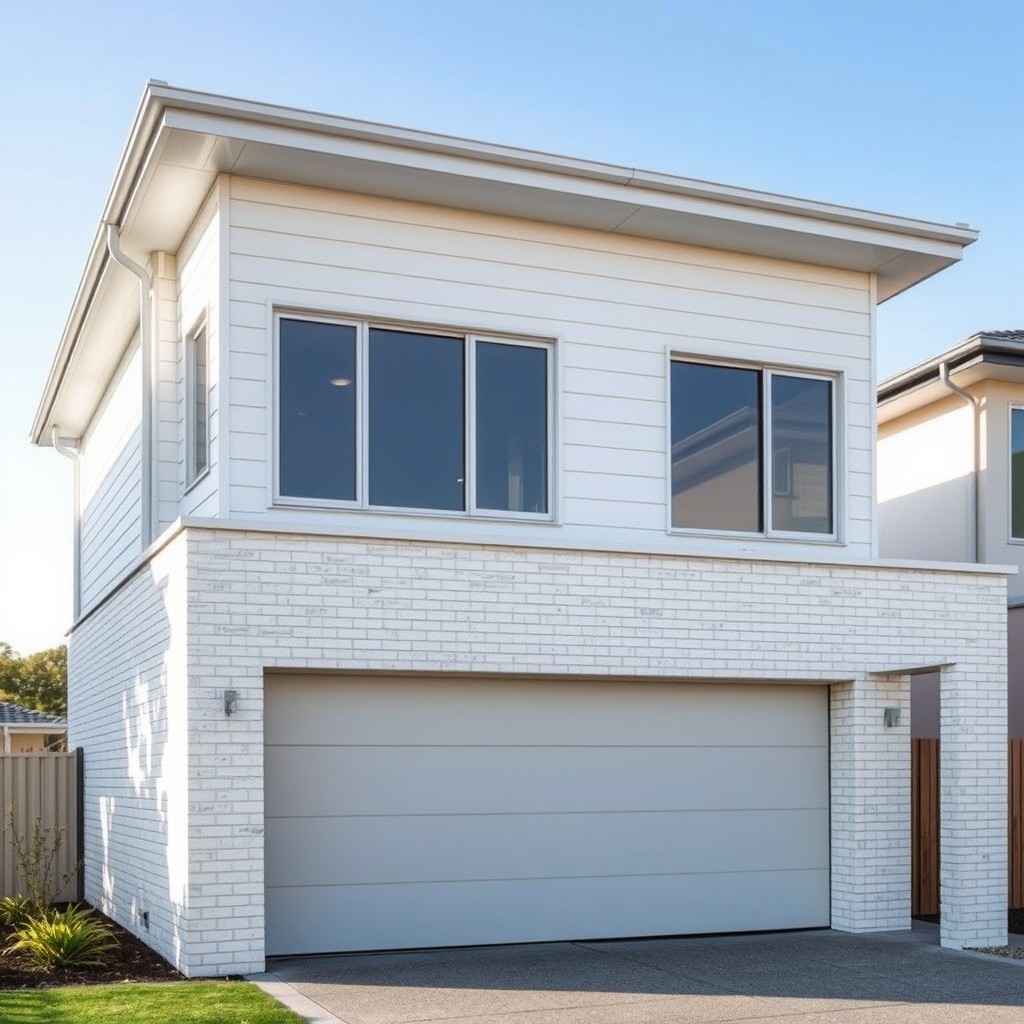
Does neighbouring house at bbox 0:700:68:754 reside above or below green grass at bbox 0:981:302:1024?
below

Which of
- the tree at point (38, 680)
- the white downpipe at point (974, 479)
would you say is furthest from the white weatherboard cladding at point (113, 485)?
the tree at point (38, 680)

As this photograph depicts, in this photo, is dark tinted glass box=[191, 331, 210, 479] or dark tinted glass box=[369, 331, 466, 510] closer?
dark tinted glass box=[369, 331, 466, 510]

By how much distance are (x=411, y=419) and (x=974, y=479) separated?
886 cm

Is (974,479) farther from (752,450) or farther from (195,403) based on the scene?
(195,403)

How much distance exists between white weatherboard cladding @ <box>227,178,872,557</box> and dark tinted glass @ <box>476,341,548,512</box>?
18 cm

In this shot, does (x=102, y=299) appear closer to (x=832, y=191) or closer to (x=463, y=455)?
(x=463, y=455)

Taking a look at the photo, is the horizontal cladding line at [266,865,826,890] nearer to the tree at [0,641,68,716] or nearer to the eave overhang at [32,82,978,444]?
the eave overhang at [32,82,978,444]

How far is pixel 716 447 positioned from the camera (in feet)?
42.0

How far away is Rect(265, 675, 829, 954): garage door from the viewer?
10.9 meters

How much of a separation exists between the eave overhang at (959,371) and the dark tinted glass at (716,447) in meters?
4.84

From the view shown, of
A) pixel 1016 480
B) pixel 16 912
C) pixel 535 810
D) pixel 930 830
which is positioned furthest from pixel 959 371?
pixel 16 912

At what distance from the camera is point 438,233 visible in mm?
11914

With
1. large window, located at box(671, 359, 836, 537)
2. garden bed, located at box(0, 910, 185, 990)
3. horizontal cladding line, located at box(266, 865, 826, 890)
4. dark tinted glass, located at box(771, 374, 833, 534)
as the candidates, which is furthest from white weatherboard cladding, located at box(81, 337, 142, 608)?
dark tinted glass, located at box(771, 374, 833, 534)

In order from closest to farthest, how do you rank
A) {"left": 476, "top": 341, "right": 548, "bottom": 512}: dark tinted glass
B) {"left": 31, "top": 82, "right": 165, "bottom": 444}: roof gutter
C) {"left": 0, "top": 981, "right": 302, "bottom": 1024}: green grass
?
{"left": 0, "top": 981, "right": 302, "bottom": 1024}: green grass
{"left": 31, "top": 82, "right": 165, "bottom": 444}: roof gutter
{"left": 476, "top": 341, "right": 548, "bottom": 512}: dark tinted glass
